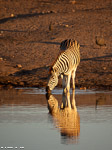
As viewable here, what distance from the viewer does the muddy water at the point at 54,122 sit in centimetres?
872

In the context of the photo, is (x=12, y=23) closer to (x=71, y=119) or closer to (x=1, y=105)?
(x=1, y=105)

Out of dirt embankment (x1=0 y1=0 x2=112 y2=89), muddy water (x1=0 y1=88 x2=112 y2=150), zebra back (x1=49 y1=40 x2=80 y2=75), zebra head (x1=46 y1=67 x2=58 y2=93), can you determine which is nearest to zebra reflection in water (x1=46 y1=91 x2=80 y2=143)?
muddy water (x1=0 y1=88 x2=112 y2=150)

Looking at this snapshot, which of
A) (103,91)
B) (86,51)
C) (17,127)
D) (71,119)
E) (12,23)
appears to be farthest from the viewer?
(12,23)

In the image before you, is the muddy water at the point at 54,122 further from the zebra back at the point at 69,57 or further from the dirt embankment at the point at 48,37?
the dirt embankment at the point at 48,37

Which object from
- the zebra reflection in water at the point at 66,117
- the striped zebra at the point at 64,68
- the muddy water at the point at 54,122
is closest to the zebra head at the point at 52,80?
the striped zebra at the point at 64,68

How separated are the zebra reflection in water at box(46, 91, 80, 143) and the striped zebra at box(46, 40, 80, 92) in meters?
1.24

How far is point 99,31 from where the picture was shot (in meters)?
33.3

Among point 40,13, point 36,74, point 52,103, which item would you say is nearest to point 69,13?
point 40,13

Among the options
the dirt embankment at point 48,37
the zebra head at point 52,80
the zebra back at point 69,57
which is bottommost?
the dirt embankment at point 48,37

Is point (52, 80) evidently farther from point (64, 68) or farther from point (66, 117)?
point (66, 117)

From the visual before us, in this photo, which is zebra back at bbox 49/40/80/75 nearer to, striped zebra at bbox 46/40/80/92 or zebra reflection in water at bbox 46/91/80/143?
striped zebra at bbox 46/40/80/92

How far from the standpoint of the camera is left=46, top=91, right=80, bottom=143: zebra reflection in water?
375 inches

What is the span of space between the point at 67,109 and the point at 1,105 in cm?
204

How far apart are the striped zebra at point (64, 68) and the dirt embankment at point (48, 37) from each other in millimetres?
1454
